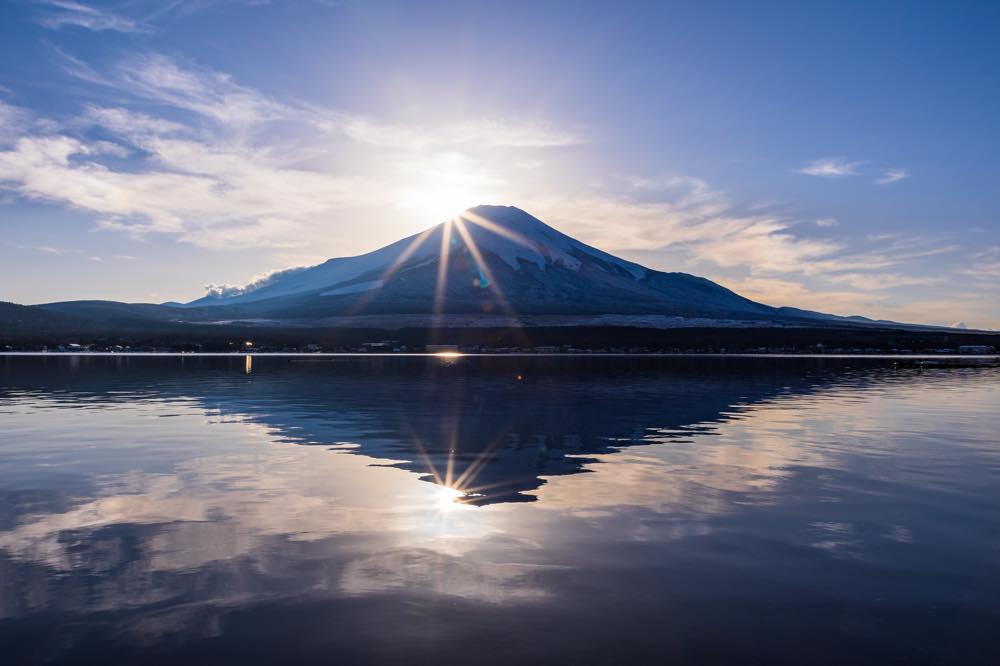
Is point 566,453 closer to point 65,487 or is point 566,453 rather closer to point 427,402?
point 65,487

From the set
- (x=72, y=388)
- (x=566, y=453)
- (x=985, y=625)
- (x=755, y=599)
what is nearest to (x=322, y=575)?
(x=755, y=599)

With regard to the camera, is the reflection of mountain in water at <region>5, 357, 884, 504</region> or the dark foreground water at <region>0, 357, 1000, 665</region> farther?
the reflection of mountain in water at <region>5, 357, 884, 504</region>

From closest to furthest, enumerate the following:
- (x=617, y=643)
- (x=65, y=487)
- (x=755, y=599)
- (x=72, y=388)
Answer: (x=617, y=643) < (x=755, y=599) < (x=65, y=487) < (x=72, y=388)

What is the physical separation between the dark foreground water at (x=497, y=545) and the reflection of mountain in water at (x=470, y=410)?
0.31m

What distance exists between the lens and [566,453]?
76.5 feet

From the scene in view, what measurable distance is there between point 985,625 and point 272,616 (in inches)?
348

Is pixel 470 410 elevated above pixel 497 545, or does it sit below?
above

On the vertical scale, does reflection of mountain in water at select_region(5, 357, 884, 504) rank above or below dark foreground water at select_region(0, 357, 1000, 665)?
above

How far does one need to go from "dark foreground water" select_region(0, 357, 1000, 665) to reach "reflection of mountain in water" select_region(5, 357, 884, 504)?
1.01 feet

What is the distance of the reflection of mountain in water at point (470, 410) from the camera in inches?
862

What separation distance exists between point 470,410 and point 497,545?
77.1 ft

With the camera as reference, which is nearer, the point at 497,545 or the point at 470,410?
the point at 497,545

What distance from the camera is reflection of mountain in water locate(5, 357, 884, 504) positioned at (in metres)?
21.9

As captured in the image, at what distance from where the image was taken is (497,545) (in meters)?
13.0
